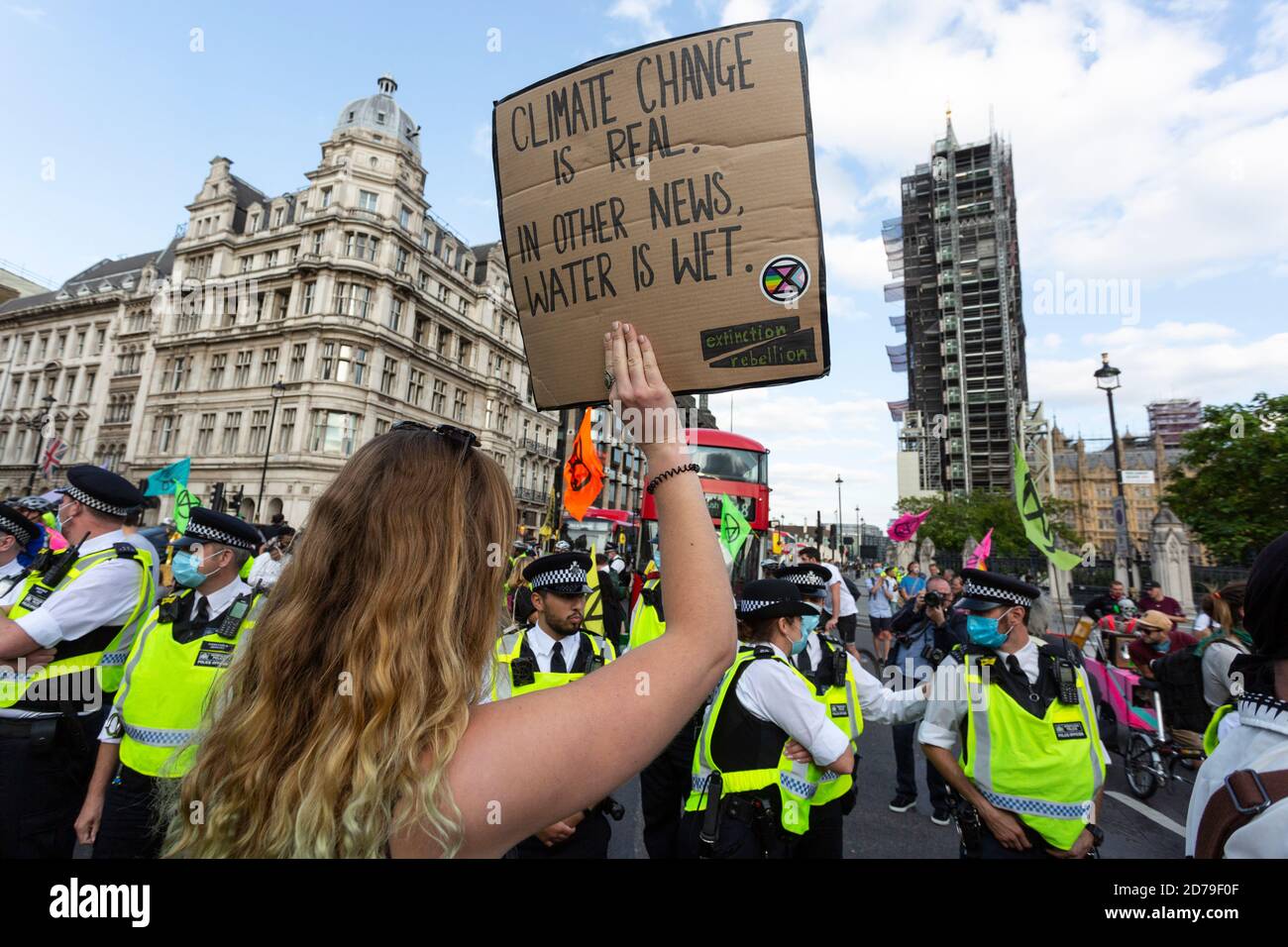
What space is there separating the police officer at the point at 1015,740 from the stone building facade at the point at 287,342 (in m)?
35.9

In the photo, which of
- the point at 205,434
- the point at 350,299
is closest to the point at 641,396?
the point at 350,299

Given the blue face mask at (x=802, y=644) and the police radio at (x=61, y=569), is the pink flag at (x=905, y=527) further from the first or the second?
the police radio at (x=61, y=569)

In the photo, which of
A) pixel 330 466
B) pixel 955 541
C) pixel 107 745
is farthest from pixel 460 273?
pixel 107 745

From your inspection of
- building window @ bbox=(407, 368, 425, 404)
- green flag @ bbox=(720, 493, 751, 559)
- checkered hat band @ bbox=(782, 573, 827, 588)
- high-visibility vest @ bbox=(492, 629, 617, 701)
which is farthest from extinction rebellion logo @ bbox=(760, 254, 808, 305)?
building window @ bbox=(407, 368, 425, 404)

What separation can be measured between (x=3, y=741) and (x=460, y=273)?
47338 mm

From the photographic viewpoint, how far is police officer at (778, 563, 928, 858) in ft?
10.9

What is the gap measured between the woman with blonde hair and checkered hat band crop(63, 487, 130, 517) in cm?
316

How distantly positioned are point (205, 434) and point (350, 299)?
13.1 meters

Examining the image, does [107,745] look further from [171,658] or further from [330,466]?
[330,466]

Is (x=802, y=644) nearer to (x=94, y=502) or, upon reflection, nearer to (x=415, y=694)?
(x=415, y=694)

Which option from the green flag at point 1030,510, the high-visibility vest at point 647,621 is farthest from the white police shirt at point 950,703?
the green flag at point 1030,510

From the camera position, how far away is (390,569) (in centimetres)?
116

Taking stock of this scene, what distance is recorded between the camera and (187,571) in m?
3.42

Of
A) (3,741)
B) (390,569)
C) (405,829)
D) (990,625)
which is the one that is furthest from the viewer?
(990,625)
